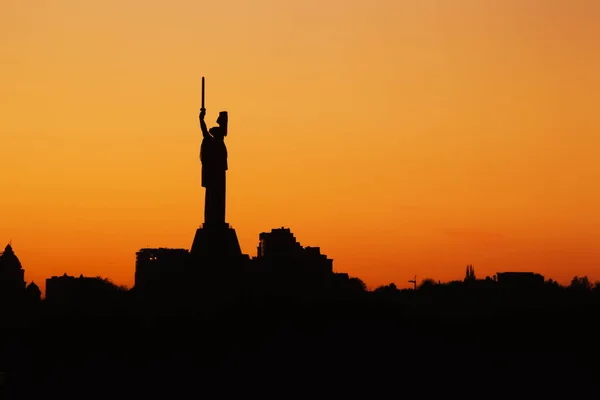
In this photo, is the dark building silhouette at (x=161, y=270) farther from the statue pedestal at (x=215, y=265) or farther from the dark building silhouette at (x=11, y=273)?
the dark building silhouette at (x=11, y=273)

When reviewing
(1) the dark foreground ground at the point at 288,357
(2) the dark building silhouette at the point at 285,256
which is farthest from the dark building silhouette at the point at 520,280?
(1) the dark foreground ground at the point at 288,357

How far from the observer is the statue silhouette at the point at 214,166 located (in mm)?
58406

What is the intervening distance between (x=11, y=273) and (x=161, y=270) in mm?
38100

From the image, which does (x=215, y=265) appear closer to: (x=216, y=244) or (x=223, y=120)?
(x=216, y=244)

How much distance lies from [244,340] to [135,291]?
389 inches

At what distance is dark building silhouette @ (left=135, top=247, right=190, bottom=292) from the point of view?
5822cm

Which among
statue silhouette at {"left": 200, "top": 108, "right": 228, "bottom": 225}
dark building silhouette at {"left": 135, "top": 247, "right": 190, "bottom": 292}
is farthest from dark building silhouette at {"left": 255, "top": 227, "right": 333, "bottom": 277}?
statue silhouette at {"left": 200, "top": 108, "right": 228, "bottom": 225}

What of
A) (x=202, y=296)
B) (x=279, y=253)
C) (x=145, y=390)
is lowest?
(x=145, y=390)

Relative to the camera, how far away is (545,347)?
5684 centimetres

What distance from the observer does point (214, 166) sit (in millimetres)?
58594

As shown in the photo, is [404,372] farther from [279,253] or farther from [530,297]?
[530,297]

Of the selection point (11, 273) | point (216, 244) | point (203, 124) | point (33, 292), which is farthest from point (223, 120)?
point (11, 273)

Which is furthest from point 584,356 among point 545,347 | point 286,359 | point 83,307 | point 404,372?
point 83,307

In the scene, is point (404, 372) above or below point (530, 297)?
below
